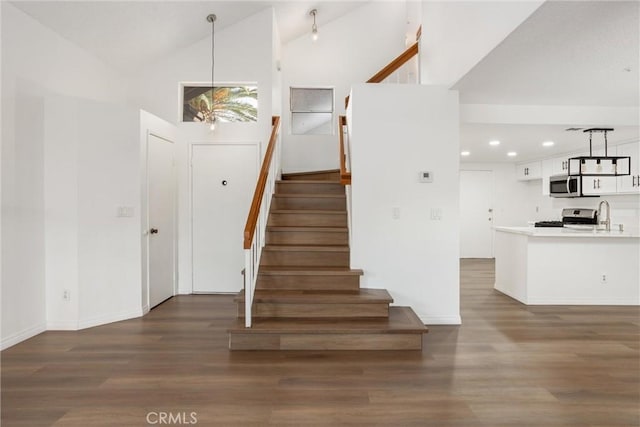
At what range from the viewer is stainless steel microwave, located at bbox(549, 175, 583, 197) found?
6.82 metres

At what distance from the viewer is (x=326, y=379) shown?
286cm

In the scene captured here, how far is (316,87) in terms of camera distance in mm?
6918

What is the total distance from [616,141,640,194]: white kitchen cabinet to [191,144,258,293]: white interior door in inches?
230

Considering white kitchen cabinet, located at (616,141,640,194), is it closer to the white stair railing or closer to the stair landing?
the stair landing

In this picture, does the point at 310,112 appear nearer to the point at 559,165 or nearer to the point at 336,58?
the point at 336,58

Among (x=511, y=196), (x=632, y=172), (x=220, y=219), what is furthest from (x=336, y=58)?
(x=511, y=196)

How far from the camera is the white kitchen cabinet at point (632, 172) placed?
5.93 m

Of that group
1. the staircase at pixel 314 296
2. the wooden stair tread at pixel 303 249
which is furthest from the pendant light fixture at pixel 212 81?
the wooden stair tread at pixel 303 249

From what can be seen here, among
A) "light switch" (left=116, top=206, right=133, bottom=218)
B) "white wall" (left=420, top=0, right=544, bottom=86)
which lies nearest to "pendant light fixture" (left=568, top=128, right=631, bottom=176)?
"white wall" (left=420, top=0, right=544, bottom=86)

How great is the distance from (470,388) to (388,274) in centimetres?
168

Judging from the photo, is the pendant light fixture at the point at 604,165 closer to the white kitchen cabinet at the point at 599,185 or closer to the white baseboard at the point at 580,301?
the white kitchen cabinet at the point at 599,185

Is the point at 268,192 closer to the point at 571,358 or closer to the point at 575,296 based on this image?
the point at 571,358

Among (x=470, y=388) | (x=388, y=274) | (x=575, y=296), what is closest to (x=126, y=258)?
(x=388, y=274)

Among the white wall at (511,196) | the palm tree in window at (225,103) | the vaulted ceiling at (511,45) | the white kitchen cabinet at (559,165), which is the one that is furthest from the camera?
the white wall at (511,196)
